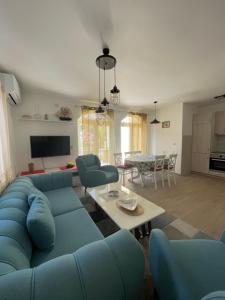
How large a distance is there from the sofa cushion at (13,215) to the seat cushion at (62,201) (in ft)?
1.87

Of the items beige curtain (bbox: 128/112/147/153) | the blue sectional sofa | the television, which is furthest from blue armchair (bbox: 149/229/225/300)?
beige curtain (bbox: 128/112/147/153)

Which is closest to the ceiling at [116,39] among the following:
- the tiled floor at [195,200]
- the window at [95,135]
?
the window at [95,135]

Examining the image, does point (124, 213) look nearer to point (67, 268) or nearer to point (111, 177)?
point (67, 268)

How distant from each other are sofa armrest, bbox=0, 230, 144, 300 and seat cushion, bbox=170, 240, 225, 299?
15.5 inches

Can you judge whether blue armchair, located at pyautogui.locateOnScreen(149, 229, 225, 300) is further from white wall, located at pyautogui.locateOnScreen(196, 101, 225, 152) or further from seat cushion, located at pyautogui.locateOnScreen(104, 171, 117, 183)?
white wall, located at pyautogui.locateOnScreen(196, 101, 225, 152)

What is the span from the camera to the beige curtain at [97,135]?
14.5ft

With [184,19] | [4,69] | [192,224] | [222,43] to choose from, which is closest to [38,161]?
[4,69]

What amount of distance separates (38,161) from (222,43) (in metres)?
4.27

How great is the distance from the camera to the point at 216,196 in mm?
3127

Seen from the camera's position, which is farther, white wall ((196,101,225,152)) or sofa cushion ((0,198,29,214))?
white wall ((196,101,225,152))

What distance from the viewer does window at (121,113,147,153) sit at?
17.6 ft

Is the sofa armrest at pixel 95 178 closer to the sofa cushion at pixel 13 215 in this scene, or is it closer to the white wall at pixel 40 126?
the white wall at pixel 40 126

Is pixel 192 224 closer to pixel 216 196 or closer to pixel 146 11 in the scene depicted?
pixel 216 196

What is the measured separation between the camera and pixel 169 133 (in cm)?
518
